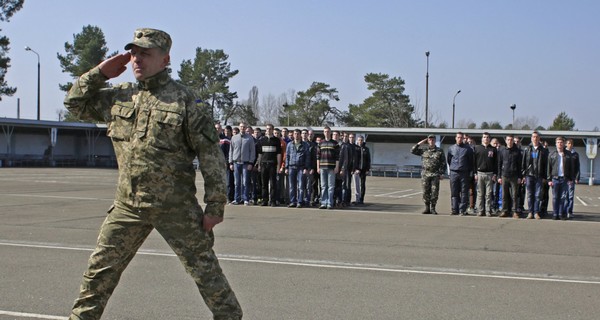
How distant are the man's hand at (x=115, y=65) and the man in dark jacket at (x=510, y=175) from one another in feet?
41.2

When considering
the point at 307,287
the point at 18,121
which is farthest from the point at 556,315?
the point at 18,121

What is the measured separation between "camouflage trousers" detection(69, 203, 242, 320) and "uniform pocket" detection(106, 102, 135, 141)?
49cm

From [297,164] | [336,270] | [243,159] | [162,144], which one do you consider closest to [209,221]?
[162,144]

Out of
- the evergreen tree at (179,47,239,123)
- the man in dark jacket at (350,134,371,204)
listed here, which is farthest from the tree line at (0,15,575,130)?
the man in dark jacket at (350,134,371,204)

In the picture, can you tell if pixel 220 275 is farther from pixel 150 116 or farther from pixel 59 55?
pixel 59 55

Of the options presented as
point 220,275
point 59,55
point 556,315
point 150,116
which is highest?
point 59,55

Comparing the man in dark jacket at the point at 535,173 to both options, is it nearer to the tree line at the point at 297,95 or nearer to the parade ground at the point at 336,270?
the parade ground at the point at 336,270

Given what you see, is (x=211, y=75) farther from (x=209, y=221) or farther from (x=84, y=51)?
(x=209, y=221)

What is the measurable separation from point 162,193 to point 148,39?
101 cm

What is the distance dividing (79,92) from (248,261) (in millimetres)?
4271

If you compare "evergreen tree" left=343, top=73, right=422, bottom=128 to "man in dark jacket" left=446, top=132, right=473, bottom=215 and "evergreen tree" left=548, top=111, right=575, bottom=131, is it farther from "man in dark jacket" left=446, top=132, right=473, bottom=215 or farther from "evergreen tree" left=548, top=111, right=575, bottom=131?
"man in dark jacket" left=446, top=132, right=473, bottom=215

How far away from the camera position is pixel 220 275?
4.18 metres

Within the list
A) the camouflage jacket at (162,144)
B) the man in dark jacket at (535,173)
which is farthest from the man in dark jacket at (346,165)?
the camouflage jacket at (162,144)

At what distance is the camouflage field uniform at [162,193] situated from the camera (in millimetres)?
4086
